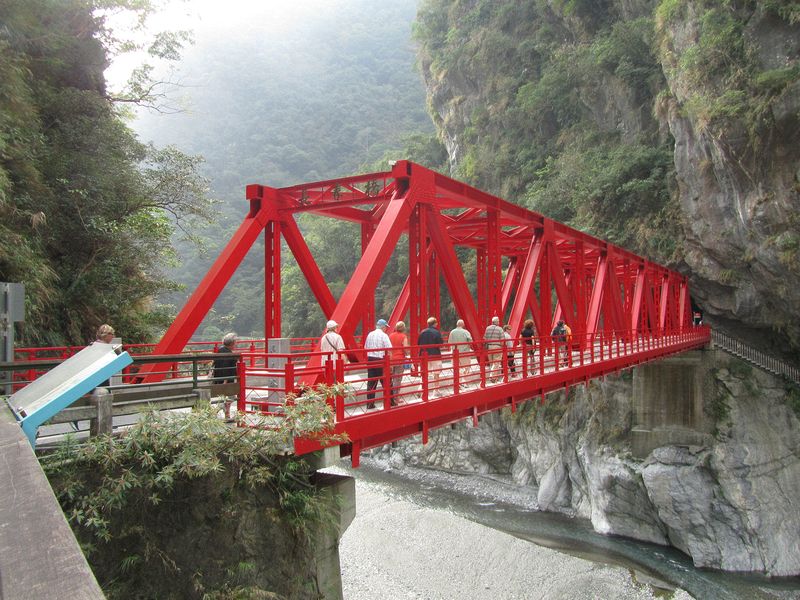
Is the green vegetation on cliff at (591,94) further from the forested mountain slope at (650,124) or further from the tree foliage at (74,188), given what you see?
the tree foliage at (74,188)

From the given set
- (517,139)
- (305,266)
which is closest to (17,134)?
(305,266)

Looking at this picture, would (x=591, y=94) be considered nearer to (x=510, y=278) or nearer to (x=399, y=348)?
(x=510, y=278)

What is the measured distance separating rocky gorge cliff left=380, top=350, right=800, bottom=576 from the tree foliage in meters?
16.8

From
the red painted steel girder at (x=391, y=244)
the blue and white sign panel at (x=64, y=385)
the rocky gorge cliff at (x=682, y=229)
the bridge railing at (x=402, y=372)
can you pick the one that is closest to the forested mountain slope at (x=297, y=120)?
the rocky gorge cliff at (x=682, y=229)

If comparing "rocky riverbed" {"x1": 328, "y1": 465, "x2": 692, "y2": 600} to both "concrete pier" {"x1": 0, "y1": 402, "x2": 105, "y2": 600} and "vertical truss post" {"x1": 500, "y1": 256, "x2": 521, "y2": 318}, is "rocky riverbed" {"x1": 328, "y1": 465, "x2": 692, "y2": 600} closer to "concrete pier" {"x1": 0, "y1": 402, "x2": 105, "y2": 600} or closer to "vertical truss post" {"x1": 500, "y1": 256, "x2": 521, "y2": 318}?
"vertical truss post" {"x1": 500, "y1": 256, "x2": 521, "y2": 318}

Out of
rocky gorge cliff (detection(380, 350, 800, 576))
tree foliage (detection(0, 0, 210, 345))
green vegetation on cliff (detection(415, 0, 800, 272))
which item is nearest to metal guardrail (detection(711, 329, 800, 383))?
rocky gorge cliff (detection(380, 350, 800, 576))

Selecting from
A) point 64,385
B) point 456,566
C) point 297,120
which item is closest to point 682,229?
point 456,566

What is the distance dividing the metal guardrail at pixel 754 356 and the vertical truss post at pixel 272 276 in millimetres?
20193

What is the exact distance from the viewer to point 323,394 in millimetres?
5008

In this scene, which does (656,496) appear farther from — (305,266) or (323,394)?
(323,394)

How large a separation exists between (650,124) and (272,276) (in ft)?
77.0

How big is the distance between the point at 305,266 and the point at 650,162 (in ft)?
67.2

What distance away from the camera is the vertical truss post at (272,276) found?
9.76 meters

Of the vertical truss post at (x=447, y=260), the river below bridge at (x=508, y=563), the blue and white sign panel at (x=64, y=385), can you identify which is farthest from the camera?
the river below bridge at (x=508, y=563)
